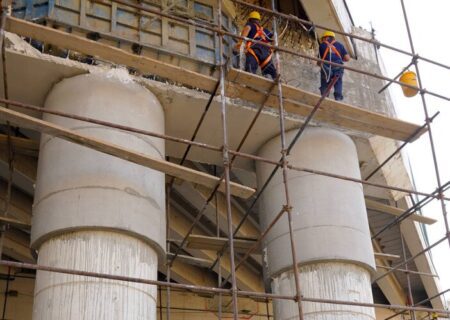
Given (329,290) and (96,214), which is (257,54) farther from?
(96,214)

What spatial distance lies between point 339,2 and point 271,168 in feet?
14.6

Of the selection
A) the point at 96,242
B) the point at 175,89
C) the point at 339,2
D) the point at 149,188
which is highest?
the point at 339,2

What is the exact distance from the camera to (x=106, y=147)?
8984 millimetres

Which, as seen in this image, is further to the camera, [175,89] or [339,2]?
[339,2]

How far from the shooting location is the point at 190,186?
14797mm

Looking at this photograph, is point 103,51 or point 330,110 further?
point 330,110

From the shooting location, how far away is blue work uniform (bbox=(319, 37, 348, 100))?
41.4 feet

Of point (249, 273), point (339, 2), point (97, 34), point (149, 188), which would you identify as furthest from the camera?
point (249, 273)

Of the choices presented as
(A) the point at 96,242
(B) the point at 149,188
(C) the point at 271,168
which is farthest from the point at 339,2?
(A) the point at 96,242

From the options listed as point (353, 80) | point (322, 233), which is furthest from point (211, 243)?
point (353, 80)

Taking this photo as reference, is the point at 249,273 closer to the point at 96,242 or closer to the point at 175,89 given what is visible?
the point at 175,89

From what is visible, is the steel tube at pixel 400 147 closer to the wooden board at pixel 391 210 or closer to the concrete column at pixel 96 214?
the wooden board at pixel 391 210

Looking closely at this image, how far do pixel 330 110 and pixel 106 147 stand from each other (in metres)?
4.23

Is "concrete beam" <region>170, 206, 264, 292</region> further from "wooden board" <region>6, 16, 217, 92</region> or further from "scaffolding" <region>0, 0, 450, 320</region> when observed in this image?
"wooden board" <region>6, 16, 217, 92</region>
